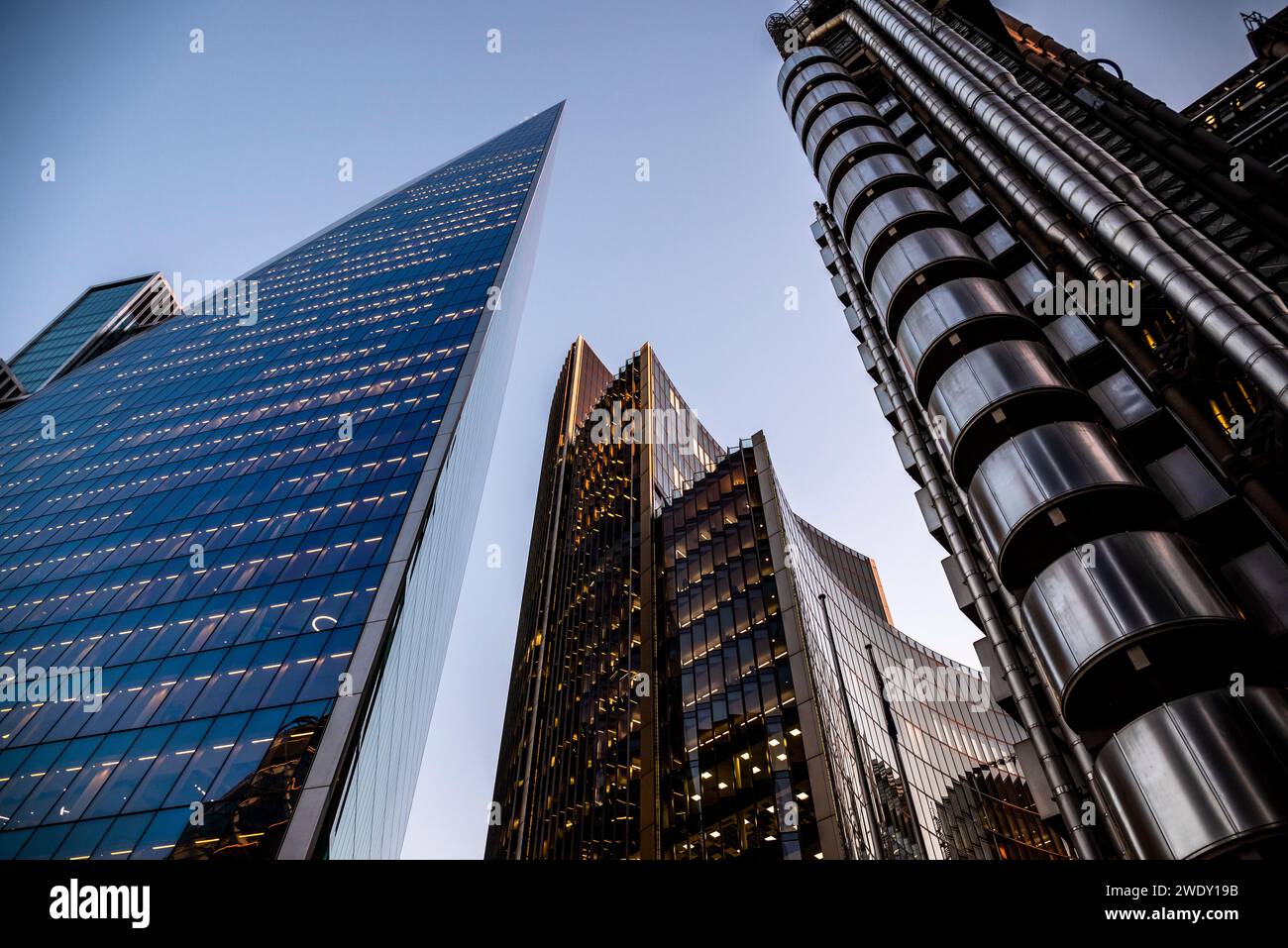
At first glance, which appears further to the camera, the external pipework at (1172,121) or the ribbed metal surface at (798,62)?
the ribbed metal surface at (798,62)

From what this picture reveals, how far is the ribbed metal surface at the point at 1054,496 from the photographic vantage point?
15070mm

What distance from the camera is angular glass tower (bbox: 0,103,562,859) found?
33.3 metres

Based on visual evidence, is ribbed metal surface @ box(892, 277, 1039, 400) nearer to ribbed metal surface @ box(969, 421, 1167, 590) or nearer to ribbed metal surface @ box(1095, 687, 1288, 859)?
ribbed metal surface @ box(969, 421, 1167, 590)

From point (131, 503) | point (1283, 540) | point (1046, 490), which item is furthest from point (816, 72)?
point (131, 503)

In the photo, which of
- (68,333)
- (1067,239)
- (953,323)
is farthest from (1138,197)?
(68,333)

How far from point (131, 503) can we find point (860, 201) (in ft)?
203

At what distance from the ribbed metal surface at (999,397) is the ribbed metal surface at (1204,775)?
7.56 meters

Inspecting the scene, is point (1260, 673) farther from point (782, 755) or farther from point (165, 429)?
point (165, 429)

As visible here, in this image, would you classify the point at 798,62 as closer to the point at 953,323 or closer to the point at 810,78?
the point at 810,78

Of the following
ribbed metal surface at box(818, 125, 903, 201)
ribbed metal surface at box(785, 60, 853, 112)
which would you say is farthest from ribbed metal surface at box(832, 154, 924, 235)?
ribbed metal surface at box(785, 60, 853, 112)

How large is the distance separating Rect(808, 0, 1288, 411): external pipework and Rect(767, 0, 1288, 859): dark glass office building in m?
0.06

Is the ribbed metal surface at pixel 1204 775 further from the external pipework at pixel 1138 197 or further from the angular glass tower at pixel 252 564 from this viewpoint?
the angular glass tower at pixel 252 564

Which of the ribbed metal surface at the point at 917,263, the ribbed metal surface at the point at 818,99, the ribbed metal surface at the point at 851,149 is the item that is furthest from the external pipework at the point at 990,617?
the ribbed metal surface at the point at 818,99

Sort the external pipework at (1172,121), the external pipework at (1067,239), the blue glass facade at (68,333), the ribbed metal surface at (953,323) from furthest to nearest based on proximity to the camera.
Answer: the blue glass facade at (68,333) < the ribbed metal surface at (953,323) < the external pipework at (1172,121) < the external pipework at (1067,239)
